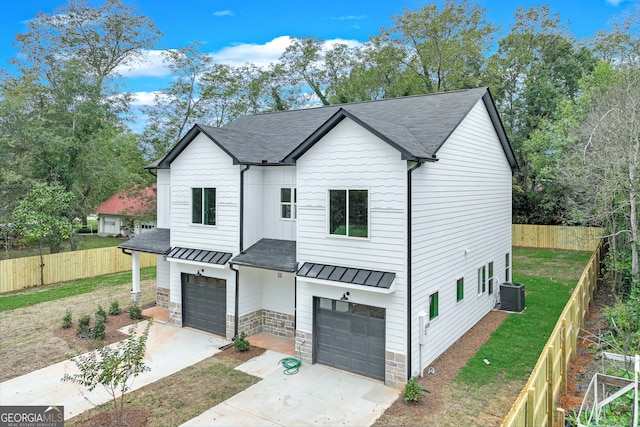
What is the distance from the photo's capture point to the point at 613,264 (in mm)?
14641

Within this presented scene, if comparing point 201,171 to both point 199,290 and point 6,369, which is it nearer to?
point 199,290

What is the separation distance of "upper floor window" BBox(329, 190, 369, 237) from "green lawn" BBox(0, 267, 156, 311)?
14337 millimetres

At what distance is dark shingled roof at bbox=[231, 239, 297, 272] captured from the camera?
1086 cm

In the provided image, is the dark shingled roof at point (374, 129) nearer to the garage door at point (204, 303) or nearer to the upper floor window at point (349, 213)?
the upper floor window at point (349, 213)

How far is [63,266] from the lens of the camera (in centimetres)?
2031

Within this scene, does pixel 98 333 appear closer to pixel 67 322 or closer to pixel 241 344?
pixel 67 322

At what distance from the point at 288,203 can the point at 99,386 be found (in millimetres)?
6818

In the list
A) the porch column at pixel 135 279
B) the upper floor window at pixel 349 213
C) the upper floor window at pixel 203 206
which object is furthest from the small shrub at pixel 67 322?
the upper floor window at pixel 349 213

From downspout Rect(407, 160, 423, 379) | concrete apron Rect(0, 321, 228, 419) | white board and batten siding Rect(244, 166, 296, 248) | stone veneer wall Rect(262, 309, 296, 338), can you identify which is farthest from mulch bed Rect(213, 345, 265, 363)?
downspout Rect(407, 160, 423, 379)

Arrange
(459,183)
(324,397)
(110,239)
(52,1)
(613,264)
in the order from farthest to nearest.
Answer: (110,239), (52,1), (613,264), (459,183), (324,397)

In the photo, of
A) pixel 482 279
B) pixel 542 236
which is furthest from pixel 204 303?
pixel 542 236

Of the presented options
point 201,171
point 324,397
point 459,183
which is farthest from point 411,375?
point 201,171

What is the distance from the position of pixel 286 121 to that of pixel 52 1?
76.1 feet

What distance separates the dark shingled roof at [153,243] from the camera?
559 inches
